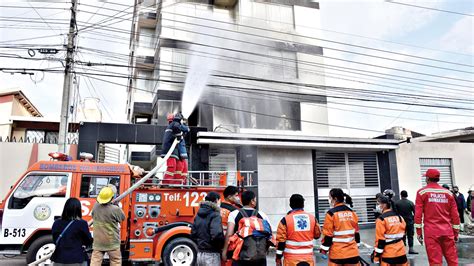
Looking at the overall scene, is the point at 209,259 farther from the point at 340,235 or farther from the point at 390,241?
the point at 390,241

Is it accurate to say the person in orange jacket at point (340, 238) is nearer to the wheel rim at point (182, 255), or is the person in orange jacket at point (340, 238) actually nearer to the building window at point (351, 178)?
the wheel rim at point (182, 255)

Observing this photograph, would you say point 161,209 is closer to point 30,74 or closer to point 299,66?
point 30,74

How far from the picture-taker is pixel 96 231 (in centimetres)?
512

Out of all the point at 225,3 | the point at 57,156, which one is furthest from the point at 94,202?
the point at 225,3

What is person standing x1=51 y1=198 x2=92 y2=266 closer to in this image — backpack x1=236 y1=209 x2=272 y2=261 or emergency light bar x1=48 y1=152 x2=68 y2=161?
backpack x1=236 y1=209 x2=272 y2=261

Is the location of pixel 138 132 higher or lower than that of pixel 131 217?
higher

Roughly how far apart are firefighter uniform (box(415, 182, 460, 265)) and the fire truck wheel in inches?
175

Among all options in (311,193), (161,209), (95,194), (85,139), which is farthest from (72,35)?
(311,193)

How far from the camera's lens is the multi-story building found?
1305 cm

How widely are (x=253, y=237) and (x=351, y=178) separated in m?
11.5

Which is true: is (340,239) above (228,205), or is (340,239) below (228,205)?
below

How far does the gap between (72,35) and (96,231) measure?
30.7 ft

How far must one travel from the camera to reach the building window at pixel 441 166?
1500 centimetres

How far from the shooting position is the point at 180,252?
714 centimetres
